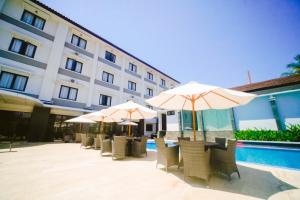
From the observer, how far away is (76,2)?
13.0m

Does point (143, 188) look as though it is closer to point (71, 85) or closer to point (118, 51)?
point (71, 85)

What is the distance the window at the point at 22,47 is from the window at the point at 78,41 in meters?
4.15

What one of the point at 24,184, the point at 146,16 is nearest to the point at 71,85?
the point at 146,16

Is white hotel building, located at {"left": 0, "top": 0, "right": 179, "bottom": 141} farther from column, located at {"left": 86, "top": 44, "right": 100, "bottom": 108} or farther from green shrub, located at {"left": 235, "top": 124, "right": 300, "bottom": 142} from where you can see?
green shrub, located at {"left": 235, "top": 124, "right": 300, "bottom": 142}

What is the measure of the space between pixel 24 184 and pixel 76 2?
50.5ft

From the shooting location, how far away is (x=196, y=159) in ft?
11.5

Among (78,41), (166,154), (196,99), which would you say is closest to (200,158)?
(166,154)

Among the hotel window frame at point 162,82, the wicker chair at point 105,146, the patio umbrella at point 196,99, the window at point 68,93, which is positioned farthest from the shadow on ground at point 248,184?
the hotel window frame at point 162,82

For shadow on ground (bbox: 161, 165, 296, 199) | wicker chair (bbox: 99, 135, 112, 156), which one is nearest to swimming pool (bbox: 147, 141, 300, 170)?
shadow on ground (bbox: 161, 165, 296, 199)

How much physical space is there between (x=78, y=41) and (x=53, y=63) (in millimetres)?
4514

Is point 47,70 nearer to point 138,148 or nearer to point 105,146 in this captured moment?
point 105,146

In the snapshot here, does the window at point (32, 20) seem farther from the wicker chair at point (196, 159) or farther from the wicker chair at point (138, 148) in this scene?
the wicker chair at point (196, 159)

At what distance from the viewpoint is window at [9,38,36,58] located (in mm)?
12382

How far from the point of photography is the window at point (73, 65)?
15.7 meters
